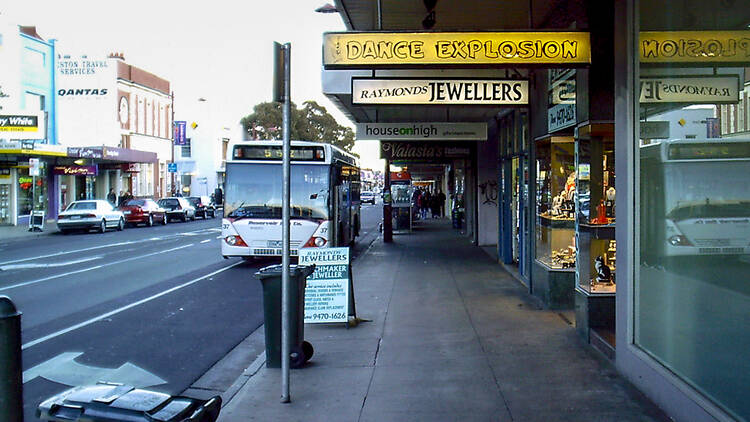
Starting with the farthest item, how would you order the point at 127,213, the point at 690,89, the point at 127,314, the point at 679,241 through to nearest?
the point at 127,213 < the point at 127,314 < the point at 690,89 < the point at 679,241

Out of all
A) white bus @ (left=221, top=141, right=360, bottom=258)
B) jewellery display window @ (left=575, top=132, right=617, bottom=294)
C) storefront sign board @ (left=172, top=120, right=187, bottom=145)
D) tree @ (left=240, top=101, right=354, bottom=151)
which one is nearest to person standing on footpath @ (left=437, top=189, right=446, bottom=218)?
tree @ (left=240, top=101, right=354, bottom=151)

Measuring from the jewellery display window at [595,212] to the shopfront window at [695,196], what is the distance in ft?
6.54

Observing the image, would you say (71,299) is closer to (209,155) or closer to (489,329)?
(489,329)

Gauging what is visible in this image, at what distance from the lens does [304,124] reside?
153 feet

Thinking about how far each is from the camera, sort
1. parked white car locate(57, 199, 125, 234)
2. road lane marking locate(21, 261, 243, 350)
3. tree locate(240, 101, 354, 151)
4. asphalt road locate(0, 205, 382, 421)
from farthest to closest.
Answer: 1. tree locate(240, 101, 354, 151)
2. parked white car locate(57, 199, 125, 234)
3. road lane marking locate(21, 261, 243, 350)
4. asphalt road locate(0, 205, 382, 421)

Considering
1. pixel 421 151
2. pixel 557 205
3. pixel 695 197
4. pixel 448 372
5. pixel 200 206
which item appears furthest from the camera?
pixel 200 206

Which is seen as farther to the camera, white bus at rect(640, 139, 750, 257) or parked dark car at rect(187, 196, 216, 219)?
parked dark car at rect(187, 196, 216, 219)

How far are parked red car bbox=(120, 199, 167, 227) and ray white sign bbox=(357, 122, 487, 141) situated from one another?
2633 centimetres

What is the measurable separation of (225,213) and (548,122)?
9.47 metres

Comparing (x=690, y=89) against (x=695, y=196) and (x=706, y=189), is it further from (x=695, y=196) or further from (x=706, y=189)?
(x=706, y=189)

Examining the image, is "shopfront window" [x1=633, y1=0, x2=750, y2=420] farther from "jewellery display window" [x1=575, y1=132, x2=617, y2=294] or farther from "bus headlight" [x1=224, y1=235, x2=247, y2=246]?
"bus headlight" [x1=224, y1=235, x2=247, y2=246]

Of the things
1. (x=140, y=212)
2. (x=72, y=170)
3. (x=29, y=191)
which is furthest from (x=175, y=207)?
(x=29, y=191)

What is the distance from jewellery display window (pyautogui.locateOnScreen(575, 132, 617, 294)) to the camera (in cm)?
876

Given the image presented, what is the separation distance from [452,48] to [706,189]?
9.38 ft
